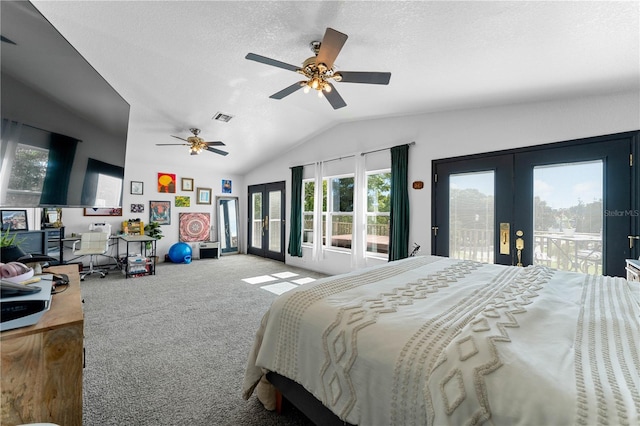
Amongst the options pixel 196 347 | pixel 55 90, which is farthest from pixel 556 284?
pixel 55 90

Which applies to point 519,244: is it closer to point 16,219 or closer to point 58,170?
point 58,170

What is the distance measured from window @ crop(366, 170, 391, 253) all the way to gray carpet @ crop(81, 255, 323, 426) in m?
1.97

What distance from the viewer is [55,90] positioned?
1.42 meters

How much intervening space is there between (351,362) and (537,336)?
688 mm

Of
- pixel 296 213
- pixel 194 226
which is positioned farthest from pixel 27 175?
pixel 194 226

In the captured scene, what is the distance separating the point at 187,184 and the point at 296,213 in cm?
304

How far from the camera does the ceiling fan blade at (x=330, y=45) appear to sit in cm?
181

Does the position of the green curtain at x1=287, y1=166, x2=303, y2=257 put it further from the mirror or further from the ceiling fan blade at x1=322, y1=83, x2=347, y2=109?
the ceiling fan blade at x1=322, y1=83, x2=347, y2=109

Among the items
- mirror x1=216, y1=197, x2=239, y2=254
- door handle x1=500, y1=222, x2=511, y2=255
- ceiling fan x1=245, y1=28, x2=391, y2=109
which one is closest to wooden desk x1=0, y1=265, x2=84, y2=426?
ceiling fan x1=245, y1=28, x2=391, y2=109

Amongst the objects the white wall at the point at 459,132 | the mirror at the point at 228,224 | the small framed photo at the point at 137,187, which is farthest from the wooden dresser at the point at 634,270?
the small framed photo at the point at 137,187

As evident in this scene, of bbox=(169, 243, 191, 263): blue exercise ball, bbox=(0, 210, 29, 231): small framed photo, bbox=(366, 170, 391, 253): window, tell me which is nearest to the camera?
bbox=(0, 210, 29, 231): small framed photo

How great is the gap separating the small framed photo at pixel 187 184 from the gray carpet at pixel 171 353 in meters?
2.87

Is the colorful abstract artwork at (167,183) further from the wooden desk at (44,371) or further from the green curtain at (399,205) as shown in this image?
the wooden desk at (44,371)

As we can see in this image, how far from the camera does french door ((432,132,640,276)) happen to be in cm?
259
